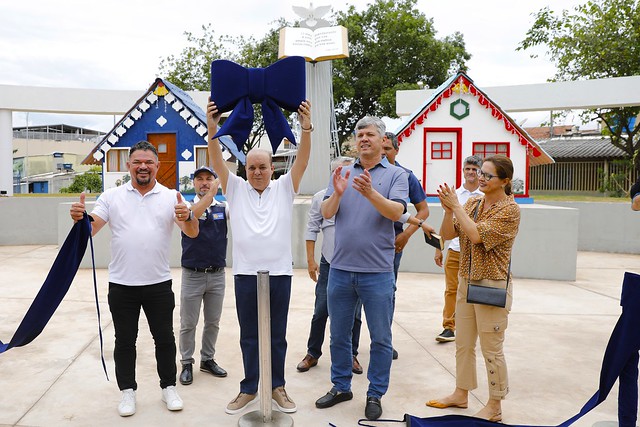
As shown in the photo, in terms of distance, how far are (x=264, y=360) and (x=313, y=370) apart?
1.21 metres

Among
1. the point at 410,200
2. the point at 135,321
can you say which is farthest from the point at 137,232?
the point at 410,200

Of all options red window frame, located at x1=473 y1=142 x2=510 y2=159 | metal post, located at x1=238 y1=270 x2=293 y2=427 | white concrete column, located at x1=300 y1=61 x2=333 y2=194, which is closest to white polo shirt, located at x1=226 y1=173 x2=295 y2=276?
metal post, located at x1=238 y1=270 x2=293 y2=427

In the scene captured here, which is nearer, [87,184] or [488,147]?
[488,147]

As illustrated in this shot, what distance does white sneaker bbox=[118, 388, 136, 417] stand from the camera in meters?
3.37

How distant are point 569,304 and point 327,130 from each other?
8348 mm

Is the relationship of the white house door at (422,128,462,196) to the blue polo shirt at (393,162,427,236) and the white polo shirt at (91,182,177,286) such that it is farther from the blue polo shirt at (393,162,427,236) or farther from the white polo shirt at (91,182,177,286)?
the white polo shirt at (91,182,177,286)

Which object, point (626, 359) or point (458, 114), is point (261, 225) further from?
point (458, 114)

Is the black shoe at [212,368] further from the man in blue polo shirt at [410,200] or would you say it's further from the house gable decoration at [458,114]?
the house gable decoration at [458,114]

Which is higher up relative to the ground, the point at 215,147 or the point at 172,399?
the point at 215,147

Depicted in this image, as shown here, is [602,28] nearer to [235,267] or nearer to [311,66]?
[311,66]

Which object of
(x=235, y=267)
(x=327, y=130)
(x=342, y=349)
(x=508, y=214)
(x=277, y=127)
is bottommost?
(x=342, y=349)

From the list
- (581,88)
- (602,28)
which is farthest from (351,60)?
(581,88)

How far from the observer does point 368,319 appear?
3420 millimetres

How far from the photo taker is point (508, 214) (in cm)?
320
